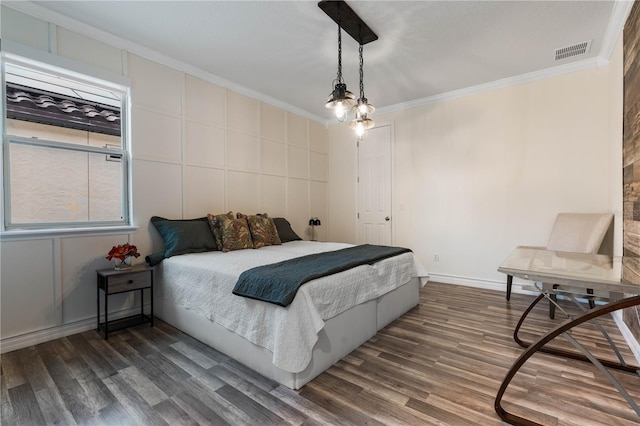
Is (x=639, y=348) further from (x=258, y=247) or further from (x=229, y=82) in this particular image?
(x=229, y=82)

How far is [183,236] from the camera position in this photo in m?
3.11

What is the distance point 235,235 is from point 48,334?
1.79 metres

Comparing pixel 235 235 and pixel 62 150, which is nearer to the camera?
pixel 62 150

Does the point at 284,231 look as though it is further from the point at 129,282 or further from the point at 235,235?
the point at 129,282

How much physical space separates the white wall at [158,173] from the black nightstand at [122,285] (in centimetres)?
19

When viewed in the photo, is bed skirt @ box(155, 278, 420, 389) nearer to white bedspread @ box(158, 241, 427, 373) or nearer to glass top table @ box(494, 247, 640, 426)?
white bedspread @ box(158, 241, 427, 373)

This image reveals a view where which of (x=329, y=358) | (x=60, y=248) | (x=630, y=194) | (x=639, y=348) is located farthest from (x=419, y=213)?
(x=60, y=248)

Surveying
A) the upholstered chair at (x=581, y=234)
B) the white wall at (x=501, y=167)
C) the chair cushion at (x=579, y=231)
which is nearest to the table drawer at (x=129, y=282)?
the white wall at (x=501, y=167)

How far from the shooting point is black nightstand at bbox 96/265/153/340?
2.57m

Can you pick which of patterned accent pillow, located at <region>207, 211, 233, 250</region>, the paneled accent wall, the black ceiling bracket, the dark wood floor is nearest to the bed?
the dark wood floor

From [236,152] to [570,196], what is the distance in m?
4.21

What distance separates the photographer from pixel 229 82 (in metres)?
3.93

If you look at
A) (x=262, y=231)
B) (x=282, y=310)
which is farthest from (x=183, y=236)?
(x=282, y=310)

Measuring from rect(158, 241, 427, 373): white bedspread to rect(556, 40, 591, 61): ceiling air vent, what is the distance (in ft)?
9.01
